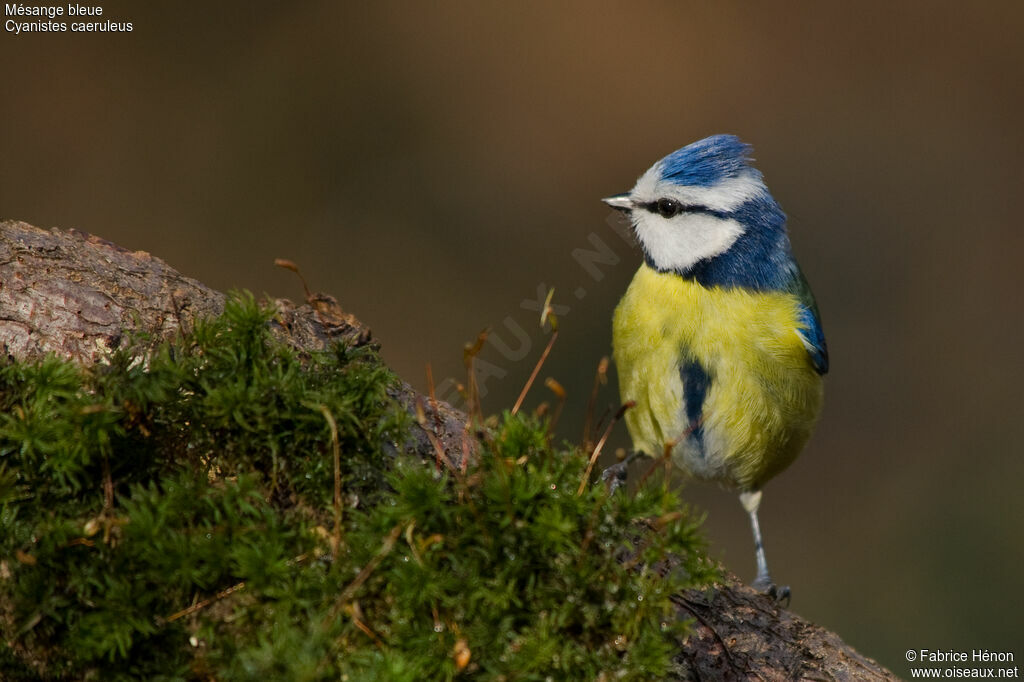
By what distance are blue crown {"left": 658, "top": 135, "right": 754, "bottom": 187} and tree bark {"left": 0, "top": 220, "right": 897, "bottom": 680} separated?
1390 millimetres

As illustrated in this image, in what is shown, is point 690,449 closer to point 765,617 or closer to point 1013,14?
point 765,617

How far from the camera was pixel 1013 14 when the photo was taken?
26.3 ft

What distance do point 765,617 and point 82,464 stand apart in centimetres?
166

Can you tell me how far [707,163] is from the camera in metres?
3.25

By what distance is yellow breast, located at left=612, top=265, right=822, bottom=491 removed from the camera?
10.7ft

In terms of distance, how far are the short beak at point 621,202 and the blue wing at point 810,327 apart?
2.23 feet

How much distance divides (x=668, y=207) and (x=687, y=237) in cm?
13

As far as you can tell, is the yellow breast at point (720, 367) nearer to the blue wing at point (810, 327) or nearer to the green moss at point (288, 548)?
the blue wing at point (810, 327)

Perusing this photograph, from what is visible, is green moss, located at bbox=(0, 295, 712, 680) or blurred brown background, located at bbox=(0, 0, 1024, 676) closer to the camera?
green moss, located at bbox=(0, 295, 712, 680)

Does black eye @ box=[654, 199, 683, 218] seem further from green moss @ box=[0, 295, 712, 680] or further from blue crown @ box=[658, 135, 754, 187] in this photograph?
green moss @ box=[0, 295, 712, 680]

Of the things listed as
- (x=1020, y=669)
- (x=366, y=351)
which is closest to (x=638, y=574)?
(x=366, y=351)

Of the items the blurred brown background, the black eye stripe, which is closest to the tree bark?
the black eye stripe

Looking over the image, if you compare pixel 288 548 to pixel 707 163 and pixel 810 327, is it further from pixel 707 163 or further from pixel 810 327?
pixel 810 327

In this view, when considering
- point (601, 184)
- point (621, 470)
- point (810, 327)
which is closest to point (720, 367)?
point (810, 327)
